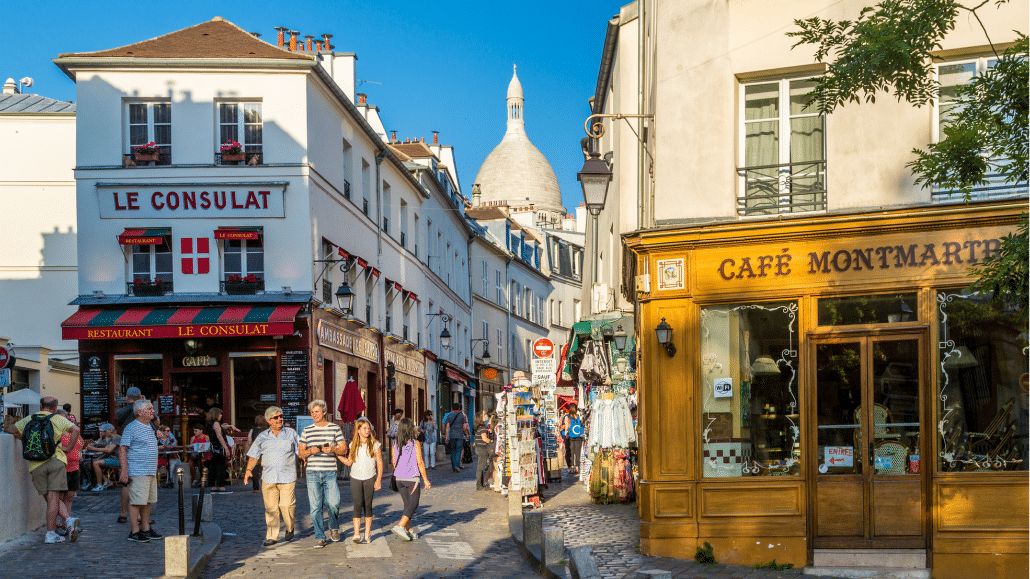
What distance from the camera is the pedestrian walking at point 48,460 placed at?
500 inches

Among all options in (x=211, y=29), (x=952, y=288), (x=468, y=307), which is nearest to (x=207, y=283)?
(x=211, y=29)

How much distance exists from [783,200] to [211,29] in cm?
1898

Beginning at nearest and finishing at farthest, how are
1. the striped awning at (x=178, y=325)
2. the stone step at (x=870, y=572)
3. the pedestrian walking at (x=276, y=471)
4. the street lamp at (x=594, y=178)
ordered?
the stone step at (x=870, y=572) → the pedestrian walking at (x=276, y=471) → the street lamp at (x=594, y=178) → the striped awning at (x=178, y=325)

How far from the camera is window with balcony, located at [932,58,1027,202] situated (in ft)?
38.3

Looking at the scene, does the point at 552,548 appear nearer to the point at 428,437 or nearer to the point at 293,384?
the point at 293,384

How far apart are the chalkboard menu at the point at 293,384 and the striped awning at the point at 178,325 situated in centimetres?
116

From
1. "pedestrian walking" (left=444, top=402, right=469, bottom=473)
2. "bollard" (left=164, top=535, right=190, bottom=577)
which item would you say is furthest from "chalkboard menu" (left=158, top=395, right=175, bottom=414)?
"bollard" (left=164, top=535, right=190, bottom=577)

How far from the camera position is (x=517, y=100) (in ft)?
451

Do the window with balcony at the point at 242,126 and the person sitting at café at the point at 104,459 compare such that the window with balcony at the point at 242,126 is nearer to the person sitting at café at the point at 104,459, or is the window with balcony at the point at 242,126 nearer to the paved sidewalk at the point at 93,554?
the person sitting at café at the point at 104,459

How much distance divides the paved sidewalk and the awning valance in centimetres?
991

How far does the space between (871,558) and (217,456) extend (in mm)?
13593

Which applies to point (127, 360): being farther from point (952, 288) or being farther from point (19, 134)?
point (952, 288)

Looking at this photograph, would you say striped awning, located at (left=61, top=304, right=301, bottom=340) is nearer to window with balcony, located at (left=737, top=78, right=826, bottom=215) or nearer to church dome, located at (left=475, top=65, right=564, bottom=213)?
window with balcony, located at (left=737, top=78, right=826, bottom=215)

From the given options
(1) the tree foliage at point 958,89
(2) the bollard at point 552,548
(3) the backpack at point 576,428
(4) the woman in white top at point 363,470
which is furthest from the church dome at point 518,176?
(1) the tree foliage at point 958,89
